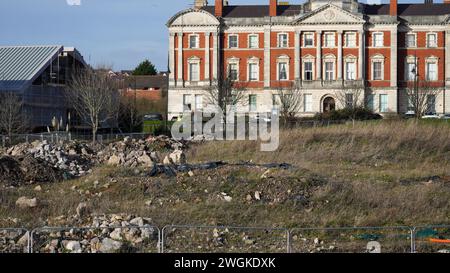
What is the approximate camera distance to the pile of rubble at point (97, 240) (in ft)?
64.3

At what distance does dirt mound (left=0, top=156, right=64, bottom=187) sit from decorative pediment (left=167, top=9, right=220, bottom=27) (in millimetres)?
54899

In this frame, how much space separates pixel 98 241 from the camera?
65.2 ft

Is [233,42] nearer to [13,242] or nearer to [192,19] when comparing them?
[192,19]

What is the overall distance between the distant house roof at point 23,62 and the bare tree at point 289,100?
17.6 metres

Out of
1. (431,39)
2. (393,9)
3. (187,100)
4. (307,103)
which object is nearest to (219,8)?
(187,100)

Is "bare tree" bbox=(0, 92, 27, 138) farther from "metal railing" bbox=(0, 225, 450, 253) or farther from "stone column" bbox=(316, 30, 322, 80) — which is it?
"stone column" bbox=(316, 30, 322, 80)

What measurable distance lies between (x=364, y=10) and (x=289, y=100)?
61.5 feet

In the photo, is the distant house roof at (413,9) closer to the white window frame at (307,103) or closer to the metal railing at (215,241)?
the white window frame at (307,103)

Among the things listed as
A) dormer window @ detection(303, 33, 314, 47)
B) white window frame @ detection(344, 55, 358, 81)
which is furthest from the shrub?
dormer window @ detection(303, 33, 314, 47)

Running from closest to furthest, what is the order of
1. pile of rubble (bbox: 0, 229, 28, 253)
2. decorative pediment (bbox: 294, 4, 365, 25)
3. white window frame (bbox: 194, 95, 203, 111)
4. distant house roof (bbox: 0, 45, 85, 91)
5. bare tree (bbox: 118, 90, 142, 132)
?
pile of rubble (bbox: 0, 229, 28, 253), distant house roof (bbox: 0, 45, 85, 91), bare tree (bbox: 118, 90, 142, 132), decorative pediment (bbox: 294, 4, 365, 25), white window frame (bbox: 194, 95, 203, 111)

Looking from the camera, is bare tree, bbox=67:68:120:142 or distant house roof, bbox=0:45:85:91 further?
distant house roof, bbox=0:45:85:91

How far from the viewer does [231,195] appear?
27422 millimetres

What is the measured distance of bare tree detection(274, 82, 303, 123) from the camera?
2638 inches
